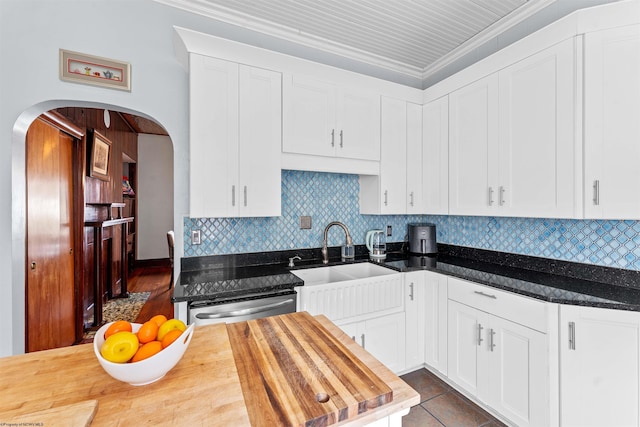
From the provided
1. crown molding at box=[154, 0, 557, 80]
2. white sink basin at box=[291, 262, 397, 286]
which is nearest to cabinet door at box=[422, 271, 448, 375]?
white sink basin at box=[291, 262, 397, 286]

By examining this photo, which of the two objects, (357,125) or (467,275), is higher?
(357,125)

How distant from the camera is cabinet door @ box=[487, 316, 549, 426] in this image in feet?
5.16

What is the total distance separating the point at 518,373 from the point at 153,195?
7087 mm

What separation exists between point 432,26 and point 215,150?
202 cm

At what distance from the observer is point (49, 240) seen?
7.78 feet

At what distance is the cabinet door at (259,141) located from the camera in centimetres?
199

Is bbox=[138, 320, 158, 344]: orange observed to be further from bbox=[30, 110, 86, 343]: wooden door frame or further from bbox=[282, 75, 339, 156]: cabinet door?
bbox=[30, 110, 86, 343]: wooden door frame

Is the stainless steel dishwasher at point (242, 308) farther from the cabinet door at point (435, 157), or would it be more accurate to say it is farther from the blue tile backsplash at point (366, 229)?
the cabinet door at point (435, 157)

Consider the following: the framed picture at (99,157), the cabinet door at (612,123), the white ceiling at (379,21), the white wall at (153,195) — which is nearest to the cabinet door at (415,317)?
the cabinet door at (612,123)

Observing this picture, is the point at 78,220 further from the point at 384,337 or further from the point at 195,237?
the point at 384,337

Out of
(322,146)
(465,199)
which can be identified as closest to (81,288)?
(322,146)

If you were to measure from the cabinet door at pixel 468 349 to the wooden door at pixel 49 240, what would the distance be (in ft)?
9.61

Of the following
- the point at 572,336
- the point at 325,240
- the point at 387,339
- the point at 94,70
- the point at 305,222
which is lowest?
the point at 387,339

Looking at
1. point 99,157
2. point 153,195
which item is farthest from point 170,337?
point 153,195
